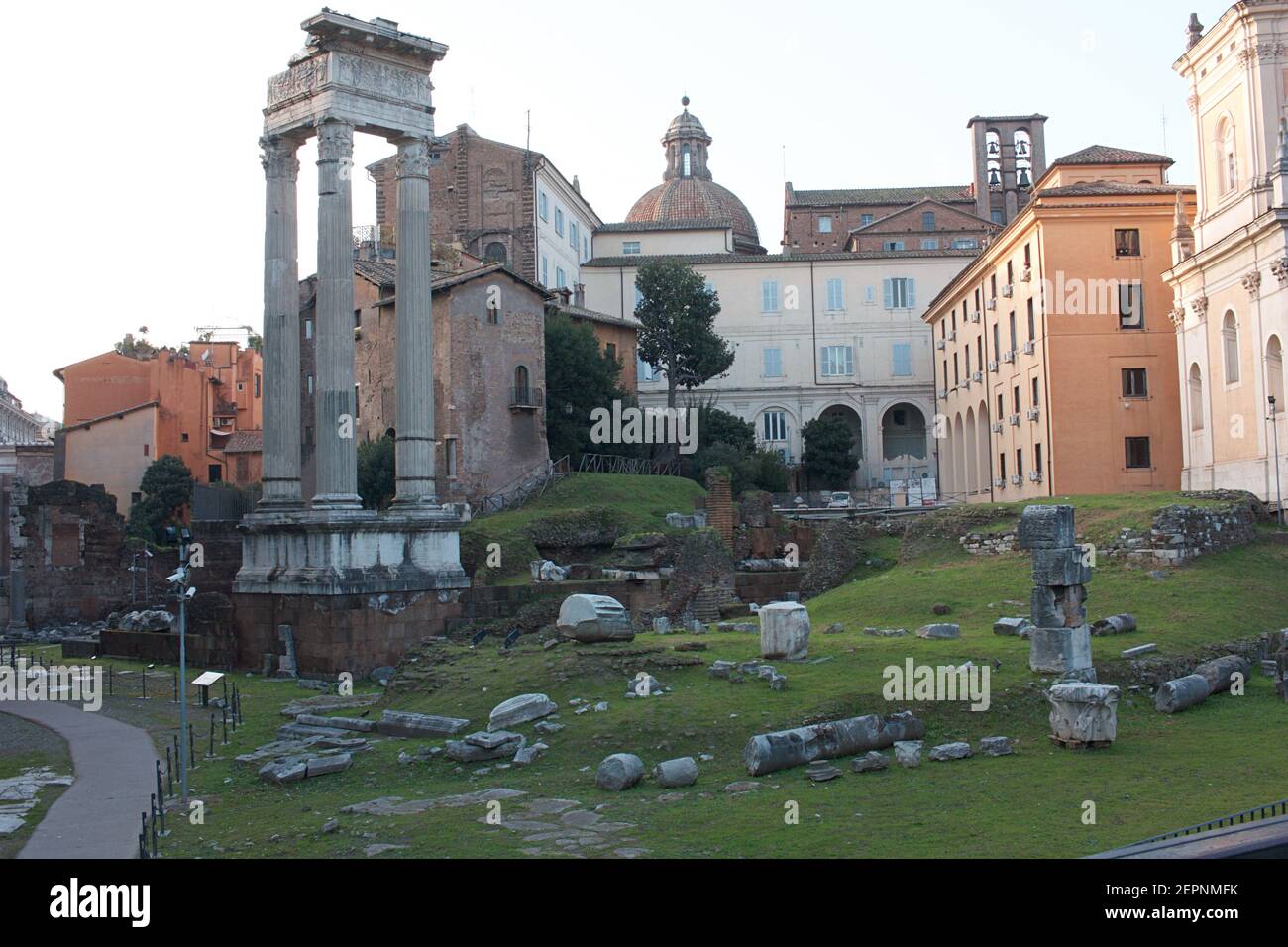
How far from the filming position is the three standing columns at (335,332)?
25938 mm

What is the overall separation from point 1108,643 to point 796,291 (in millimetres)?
46456

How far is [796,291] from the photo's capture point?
6262 cm

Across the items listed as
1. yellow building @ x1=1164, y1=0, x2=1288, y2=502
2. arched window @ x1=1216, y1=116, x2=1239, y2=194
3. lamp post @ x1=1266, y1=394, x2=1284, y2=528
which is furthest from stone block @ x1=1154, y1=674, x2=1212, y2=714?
arched window @ x1=1216, y1=116, x2=1239, y2=194

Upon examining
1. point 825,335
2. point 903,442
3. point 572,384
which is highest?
point 825,335

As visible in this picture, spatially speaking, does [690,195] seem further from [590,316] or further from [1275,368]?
[1275,368]

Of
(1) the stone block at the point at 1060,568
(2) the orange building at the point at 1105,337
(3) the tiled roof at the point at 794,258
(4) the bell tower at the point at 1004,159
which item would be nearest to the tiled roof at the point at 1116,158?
(2) the orange building at the point at 1105,337

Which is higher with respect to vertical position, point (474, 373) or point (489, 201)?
point (489, 201)

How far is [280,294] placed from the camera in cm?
2767

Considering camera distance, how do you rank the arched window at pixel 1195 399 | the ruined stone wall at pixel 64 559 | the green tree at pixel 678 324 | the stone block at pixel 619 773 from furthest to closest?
the green tree at pixel 678 324 → the ruined stone wall at pixel 64 559 → the arched window at pixel 1195 399 → the stone block at pixel 619 773

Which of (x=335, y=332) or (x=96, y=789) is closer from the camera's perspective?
(x=96, y=789)

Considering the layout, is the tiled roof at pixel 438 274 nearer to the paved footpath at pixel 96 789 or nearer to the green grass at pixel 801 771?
the green grass at pixel 801 771

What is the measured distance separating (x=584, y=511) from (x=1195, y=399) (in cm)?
1827

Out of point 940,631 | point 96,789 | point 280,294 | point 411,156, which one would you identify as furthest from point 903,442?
point 96,789

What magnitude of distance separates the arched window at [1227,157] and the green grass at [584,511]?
1830cm
